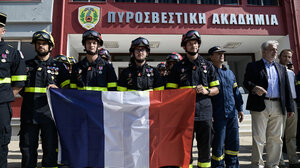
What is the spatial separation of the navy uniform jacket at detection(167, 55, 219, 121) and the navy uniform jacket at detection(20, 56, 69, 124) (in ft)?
6.67

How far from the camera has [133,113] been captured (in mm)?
3174

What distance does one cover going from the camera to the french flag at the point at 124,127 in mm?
3002

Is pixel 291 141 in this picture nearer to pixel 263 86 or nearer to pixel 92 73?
pixel 263 86

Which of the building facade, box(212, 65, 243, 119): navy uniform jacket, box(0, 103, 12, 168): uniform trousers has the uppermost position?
the building facade

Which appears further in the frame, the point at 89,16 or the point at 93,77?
the point at 89,16

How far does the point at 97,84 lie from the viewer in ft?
11.4

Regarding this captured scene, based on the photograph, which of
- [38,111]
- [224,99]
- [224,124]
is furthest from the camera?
[224,99]

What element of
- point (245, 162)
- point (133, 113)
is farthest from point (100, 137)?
point (245, 162)

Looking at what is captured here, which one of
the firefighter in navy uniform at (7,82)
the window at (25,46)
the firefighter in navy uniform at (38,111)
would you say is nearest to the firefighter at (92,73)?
the firefighter in navy uniform at (38,111)

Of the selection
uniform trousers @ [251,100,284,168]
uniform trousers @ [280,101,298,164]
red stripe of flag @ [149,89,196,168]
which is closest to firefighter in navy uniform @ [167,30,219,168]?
red stripe of flag @ [149,89,196,168]

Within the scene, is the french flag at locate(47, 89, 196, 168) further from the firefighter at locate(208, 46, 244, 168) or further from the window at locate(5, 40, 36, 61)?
the window at locate(5, 40, 36, 61)

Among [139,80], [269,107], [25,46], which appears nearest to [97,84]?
[139,80]

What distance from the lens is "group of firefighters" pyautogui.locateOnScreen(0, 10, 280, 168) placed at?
3.03 meters

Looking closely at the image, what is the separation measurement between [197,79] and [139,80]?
96cm
